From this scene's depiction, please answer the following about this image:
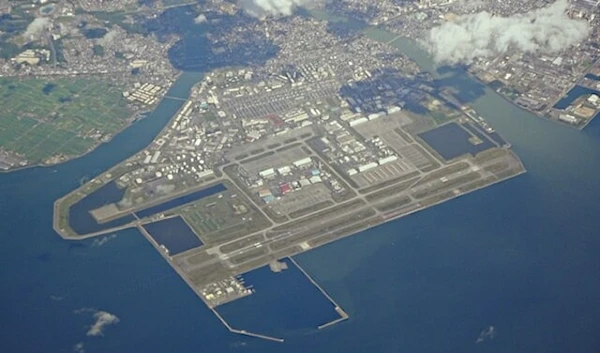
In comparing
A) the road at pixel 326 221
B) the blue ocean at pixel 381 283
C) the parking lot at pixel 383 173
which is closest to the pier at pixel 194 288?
the blue ocean at pixel 381 283

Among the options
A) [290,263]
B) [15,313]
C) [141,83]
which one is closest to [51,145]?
[141,83]

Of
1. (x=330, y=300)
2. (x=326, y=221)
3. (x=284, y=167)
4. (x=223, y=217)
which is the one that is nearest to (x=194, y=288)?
(x=223, y=217)

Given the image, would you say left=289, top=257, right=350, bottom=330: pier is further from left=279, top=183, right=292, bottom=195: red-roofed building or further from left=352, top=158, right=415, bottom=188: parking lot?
left=352, top=158, right=415, bottom=188: parking lot

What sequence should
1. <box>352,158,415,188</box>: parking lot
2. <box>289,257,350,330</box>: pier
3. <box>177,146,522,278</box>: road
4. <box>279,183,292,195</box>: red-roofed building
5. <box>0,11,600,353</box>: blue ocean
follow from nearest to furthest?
<box>0,11,600,353</box>: blue ocean, <box>289,257,350,330</box>: pier, <box>177,146,522,278</box>: road, <box>279,183,292,195</box>: red-roofed building, <box>352,158,415,188</box>: parking lot

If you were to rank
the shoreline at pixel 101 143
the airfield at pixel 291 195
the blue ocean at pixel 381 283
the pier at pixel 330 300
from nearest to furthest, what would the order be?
the blue ocean at pixel 381 283
the pier at pixel 330 300
the airfield at pixel 291 195
the shoreline at pixel 101 143

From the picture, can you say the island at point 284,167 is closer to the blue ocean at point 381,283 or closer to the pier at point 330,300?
the pier at point 330,300

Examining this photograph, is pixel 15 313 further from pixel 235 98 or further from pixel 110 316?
pixel 235 98

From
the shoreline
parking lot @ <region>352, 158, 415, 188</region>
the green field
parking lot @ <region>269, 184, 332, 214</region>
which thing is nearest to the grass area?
parking lot @ <region>269, 184, 332, 214</region>
